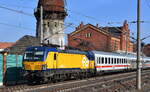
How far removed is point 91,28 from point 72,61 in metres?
50.6

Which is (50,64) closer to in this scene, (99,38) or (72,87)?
(72,87)

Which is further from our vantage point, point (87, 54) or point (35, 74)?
point (87, 54)

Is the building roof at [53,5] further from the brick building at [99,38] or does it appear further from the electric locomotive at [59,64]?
the brick building at [99,38]

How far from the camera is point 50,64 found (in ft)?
74.0

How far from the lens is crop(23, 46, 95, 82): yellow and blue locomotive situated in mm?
21859

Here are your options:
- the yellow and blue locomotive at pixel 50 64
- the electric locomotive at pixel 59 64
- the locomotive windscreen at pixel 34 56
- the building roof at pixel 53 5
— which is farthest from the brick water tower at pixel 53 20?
the locomotive windscreen at pixel 34 56

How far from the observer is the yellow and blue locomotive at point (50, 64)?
21859mm

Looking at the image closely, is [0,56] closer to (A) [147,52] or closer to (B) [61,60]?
(B) [61,60]

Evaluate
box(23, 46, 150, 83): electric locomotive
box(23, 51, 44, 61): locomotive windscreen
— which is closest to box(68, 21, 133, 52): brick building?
box(23, 46, 150, 83): electric locomotive

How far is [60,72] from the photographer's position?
24141 mm

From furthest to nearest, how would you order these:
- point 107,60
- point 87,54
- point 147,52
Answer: point 147,52
point 107,60
point 87,54

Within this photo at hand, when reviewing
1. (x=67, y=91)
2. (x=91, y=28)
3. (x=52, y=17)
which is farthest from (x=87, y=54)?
(x=91, y=28)

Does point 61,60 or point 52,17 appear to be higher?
point 52,17

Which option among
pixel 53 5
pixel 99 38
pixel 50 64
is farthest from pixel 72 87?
pixel 99 38
